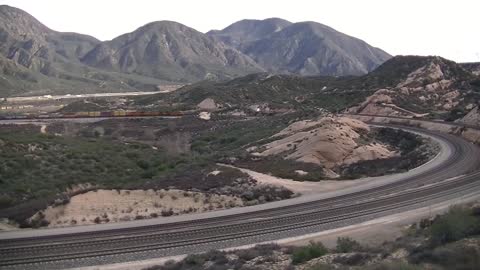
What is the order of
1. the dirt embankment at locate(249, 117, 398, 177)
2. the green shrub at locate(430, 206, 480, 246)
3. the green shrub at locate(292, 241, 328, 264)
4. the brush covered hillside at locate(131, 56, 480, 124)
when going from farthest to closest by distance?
the brush covered hillside at locate(131, 56, 480, 124) → the dirt embankment at locate(249, 117, 398, 177) → the green shrub at locate(292, 241, 328, 264) → the green shrub at locate(430, 206, 480, 246)

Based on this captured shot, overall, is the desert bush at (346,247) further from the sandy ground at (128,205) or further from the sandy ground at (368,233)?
the sandy ground at (128,205)

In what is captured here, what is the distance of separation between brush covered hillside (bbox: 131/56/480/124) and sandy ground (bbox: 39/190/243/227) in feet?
149

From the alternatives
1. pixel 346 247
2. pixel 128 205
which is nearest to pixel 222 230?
pixel 128 205

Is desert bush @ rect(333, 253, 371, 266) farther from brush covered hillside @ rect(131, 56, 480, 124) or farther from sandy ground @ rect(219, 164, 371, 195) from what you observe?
brush covered hillside @ rect(131, 56, 480, 124)

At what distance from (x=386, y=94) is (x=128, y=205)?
75.1 meters

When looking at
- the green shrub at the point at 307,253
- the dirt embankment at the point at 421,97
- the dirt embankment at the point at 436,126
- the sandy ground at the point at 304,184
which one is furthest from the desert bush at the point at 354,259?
the dirt embankment at the point at 421,97

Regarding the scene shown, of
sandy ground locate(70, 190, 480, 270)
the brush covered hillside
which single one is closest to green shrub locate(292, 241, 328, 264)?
sandy ground locate(70, 190, 480, 270)

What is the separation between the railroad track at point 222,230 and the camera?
21953 millimetres

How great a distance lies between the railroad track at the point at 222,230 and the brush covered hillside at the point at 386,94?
127 feet

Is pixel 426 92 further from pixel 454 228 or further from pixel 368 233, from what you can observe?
pixel 454 228

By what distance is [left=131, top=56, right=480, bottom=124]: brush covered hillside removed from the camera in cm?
9350

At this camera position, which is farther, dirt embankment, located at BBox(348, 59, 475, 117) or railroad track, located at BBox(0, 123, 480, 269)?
dirt embankment, located at BBox(348, 59, 475, 117)

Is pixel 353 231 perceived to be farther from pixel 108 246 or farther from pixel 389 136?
pixel 389 136

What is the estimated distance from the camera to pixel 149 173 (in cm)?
4175
